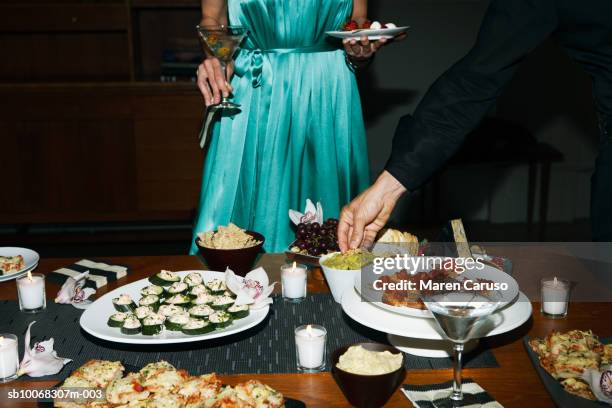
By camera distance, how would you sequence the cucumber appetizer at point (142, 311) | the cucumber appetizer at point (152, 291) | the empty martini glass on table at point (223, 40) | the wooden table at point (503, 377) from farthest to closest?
the empty martini glass on table at point (223, 40)
the cucumber appetizer at point (152, 291)
the cucumber appetizer at point (142, 311)
the wooden table at point (503, 377)

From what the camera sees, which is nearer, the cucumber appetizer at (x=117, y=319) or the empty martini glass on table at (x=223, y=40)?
the cucumber appetizer at (x=117, y=319)

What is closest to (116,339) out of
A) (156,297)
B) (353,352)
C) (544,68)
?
(156,297)

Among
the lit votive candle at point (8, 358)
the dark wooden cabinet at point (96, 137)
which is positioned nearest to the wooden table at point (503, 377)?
the lit votive candle at point (8, 358)

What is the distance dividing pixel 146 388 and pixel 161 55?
168 inches

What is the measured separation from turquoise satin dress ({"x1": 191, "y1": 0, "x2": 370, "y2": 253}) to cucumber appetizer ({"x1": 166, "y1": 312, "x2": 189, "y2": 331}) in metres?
0.97

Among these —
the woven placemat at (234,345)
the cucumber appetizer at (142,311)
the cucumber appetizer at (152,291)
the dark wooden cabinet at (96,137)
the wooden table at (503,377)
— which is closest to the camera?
the wooden table at (503,377)

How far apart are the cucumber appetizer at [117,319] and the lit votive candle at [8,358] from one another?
20cm

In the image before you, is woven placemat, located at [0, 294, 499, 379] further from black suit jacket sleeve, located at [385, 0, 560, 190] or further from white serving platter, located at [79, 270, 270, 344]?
black suit jacket sleeve, located at [385, 0, 560, 190]

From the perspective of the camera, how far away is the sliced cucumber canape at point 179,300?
1.47 meters

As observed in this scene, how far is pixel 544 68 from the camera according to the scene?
5211 mm

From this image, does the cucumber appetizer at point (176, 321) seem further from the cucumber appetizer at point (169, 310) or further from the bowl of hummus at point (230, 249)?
the bowl of hummus at point (230, 249)

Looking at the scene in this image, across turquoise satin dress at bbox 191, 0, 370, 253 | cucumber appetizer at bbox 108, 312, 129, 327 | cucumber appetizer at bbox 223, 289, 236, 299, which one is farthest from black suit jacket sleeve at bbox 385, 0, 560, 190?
turquoise satin dress at bbox 191, 0, 370, 253

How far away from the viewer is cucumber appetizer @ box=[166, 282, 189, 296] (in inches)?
59.7

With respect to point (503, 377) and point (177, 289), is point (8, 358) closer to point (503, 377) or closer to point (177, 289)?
point (177, 289)
